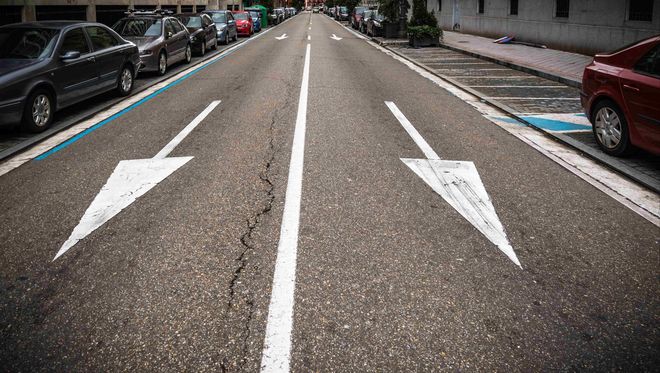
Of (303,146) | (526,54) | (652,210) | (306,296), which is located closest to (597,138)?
(652,210)

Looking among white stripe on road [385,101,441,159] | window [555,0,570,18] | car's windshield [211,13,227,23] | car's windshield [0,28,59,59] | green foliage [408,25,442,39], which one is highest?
car's windshield [211,13,227,23]

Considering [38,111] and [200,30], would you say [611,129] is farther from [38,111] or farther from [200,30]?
[200,30]

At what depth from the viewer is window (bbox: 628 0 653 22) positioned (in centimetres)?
1462

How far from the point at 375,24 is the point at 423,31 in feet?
25.4

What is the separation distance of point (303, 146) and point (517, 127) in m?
3.82

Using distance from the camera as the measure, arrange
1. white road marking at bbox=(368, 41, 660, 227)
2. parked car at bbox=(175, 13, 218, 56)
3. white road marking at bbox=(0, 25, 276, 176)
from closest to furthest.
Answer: white road marking at bbox=(368, 41, 660, 227) → white road marking at bbox=(0, 25, 276, 176) → parked car at bbox=(175, 13, 218, 56)

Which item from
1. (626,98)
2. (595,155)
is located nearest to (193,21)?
(595,155)

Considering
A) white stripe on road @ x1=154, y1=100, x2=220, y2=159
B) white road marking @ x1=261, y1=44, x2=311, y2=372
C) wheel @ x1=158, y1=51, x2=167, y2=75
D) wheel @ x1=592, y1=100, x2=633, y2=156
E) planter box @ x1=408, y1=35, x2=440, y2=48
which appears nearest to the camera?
white road marking @ x1=261, y1=44, x2=311, y2=372

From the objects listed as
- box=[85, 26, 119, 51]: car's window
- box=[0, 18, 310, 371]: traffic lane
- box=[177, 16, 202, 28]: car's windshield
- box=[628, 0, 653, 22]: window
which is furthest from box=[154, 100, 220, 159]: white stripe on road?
box=[628, 0, 653, 22]: window

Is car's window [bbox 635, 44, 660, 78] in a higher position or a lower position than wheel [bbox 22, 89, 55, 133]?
higher

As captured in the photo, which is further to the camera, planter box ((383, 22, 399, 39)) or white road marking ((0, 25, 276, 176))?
planter box ((383, 22, 399, 39))

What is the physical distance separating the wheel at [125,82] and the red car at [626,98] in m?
8.94

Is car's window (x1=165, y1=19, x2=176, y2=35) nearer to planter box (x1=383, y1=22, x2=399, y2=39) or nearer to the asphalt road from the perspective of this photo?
the asphalt road

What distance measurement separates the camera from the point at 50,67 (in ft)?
27.0
